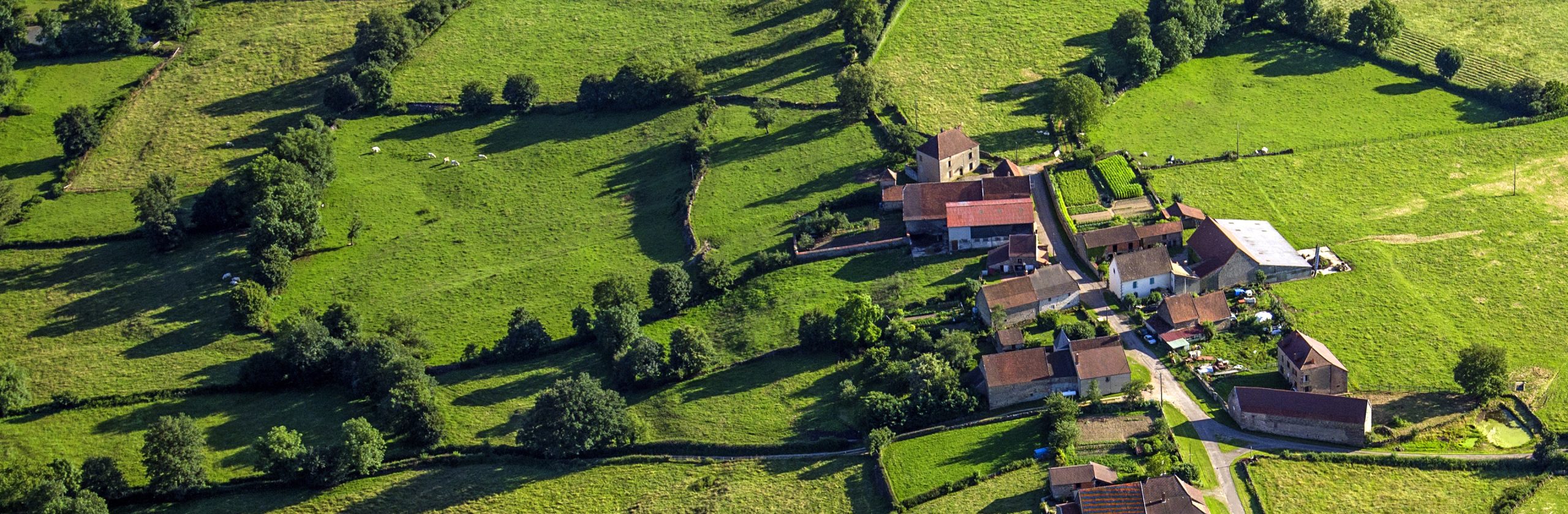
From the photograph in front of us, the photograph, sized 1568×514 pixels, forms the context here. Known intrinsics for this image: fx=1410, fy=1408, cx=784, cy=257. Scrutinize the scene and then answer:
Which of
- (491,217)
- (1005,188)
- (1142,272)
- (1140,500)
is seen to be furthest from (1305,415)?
(491,217)

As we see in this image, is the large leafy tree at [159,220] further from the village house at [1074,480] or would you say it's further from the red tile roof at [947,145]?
the village house at [1074,480]

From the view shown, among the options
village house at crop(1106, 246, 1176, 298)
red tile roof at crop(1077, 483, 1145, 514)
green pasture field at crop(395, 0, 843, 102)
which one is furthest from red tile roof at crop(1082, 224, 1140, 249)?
green pasture field at crop(395, 0, 843, 102)

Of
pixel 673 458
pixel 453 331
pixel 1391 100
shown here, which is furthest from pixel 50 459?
pixel 1391 100

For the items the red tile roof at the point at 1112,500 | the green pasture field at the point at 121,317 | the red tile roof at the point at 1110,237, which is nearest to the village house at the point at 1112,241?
the red tile roof at the point at 1110,237

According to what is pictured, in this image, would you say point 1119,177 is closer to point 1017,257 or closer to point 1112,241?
point 1112,241

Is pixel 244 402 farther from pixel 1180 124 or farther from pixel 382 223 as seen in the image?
pixel 1180 124
